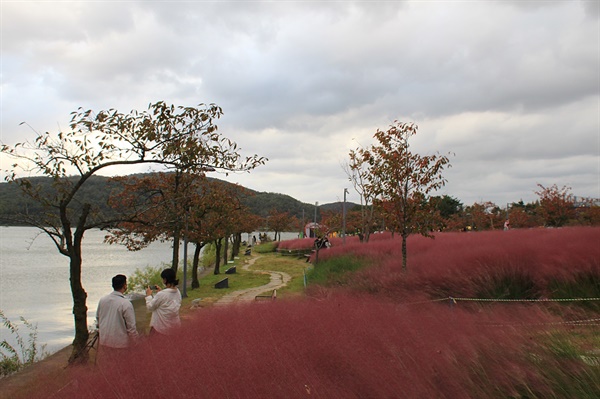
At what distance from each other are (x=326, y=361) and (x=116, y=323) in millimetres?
3422

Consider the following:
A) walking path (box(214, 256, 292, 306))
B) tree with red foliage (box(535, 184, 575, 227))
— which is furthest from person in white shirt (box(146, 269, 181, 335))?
tree with red foliage (box(535, 184, 575, 227))

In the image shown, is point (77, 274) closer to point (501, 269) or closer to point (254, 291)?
point (501, 269)

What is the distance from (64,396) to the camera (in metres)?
3.72

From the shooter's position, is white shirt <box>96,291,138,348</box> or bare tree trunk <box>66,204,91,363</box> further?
bare tree trunk <box>66,204,91,363</box>

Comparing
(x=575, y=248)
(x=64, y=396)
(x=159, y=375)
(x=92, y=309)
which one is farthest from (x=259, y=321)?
(x=92, y=309)

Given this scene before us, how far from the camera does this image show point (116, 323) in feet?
19.7

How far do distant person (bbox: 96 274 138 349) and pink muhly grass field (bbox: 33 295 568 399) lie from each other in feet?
4.27

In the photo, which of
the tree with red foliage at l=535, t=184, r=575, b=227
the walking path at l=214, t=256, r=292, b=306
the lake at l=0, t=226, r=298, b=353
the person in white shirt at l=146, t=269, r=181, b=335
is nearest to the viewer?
the person in white shirt at l=146, t=269, r=181, b=335

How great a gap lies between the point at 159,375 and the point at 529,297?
8.38 meters

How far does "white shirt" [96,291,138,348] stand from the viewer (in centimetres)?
596

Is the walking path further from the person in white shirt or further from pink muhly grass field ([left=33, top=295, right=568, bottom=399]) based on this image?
pink muhly grass field ([left=33, top=295, right=568, bottom=399])

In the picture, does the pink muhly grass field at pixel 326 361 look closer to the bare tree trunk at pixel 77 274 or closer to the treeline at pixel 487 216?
the bare tree trunk at pixel 77 274

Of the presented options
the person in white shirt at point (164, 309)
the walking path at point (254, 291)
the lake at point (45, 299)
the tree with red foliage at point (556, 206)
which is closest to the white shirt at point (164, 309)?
the person in white shirt at point (164, 309)

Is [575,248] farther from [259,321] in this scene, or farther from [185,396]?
[185,396]
